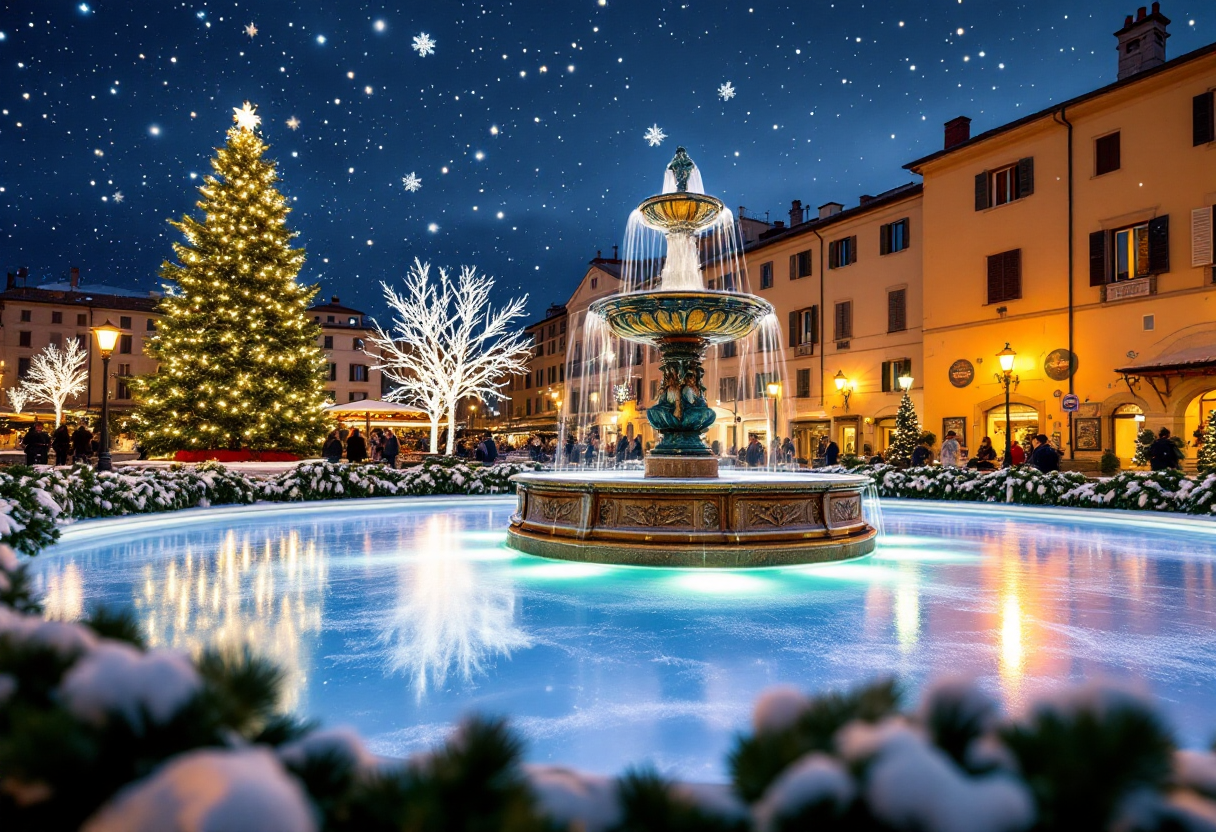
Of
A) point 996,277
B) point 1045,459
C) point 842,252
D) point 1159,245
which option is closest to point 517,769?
point 1045,459

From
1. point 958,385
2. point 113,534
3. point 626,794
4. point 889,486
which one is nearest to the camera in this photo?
point 626,794

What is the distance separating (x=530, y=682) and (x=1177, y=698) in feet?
11.8

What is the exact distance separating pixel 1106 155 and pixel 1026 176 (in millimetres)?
2530

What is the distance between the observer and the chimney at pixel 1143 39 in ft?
76.8

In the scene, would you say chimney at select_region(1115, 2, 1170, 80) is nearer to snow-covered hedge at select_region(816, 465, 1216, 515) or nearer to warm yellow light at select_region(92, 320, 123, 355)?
snow-covered hedge at select_region(816, 465, 1216, 515)

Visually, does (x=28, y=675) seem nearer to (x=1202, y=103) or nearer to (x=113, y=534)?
(x=113, y=534)

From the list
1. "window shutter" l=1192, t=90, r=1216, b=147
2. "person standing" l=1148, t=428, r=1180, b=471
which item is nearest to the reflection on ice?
"person standing" l=1148, t=428, r=1180, b=471

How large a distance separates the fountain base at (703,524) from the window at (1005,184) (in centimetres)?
2185

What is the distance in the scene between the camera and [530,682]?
416cm

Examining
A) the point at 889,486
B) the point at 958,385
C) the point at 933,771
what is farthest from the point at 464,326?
the point at 933,771

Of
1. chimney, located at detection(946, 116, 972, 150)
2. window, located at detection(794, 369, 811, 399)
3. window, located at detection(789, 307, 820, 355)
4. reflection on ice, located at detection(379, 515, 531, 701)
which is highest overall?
chimney, located at detection(946, 116, 972, 150)

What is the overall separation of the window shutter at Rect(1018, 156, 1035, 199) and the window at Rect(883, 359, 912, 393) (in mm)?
7758

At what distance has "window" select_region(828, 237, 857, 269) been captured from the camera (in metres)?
33.0

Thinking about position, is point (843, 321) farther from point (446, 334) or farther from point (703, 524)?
point (703, 524)
